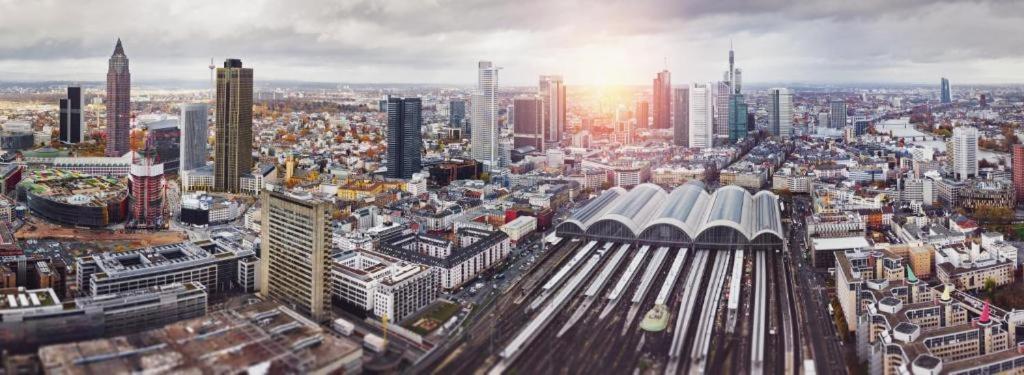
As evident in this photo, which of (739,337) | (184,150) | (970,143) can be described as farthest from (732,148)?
(739,337)

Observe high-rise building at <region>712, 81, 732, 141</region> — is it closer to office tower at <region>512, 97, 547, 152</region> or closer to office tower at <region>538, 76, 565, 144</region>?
office tower at <region>538, 76, 565, 144</region>

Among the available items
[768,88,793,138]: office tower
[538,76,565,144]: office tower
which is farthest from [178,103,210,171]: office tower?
[768,88,793,138]: office tower

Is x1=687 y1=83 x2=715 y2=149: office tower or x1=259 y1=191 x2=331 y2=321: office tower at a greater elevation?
x1=687 y1=83 x2=715 y2=149: office tower

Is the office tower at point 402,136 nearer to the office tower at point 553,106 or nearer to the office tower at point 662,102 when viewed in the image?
the office tower at point 553,106

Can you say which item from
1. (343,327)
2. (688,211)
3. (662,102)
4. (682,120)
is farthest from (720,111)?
(343,327)

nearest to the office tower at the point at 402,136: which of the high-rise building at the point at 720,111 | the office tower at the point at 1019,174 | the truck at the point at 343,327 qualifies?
the truck at the point at 343,327
